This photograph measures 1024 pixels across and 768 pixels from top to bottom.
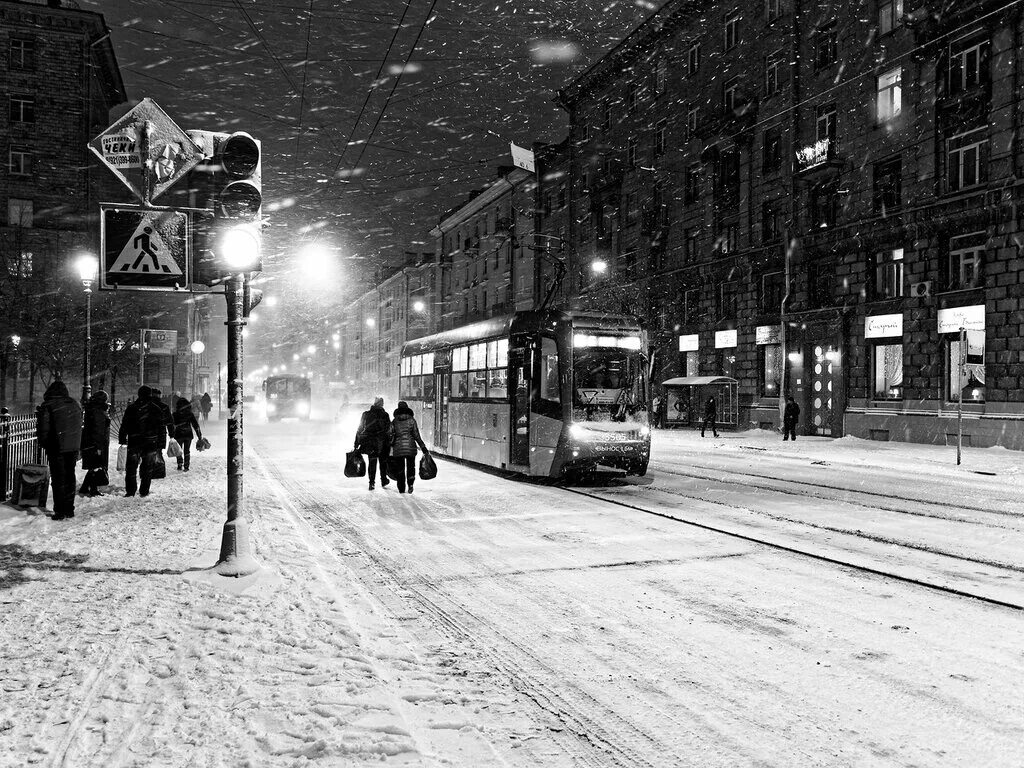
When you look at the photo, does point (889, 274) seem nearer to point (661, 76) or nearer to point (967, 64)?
point (967, 64)

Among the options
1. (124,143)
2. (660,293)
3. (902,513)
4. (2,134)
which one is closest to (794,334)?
(660,293)

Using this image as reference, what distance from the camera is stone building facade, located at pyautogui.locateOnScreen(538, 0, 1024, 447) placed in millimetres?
25547

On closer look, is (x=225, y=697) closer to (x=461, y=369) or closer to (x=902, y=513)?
(x=902, y=513)

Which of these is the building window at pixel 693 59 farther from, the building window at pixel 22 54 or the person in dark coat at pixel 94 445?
the building window at pixel 22 54

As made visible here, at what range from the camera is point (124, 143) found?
7.70 meters

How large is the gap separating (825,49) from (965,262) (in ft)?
39.5

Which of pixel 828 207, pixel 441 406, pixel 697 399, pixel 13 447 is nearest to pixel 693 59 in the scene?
pixel 828 207

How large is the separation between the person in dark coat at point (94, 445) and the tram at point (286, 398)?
40840 millimetres

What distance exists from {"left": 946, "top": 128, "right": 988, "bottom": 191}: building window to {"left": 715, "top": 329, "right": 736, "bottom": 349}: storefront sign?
1245 cm

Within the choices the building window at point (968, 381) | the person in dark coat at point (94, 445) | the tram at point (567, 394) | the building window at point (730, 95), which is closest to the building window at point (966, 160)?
the building window at point (968, 381)

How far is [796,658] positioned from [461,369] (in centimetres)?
1440

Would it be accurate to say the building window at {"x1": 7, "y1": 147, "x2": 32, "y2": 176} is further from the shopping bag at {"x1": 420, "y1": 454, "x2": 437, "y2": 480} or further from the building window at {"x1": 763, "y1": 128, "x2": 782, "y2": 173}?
the shopping bag at {"x1": 420, "y1": 454, "x2": 437, "y2": 480}

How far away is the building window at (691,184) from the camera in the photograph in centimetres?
4056

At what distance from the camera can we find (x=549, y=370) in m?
14.9
